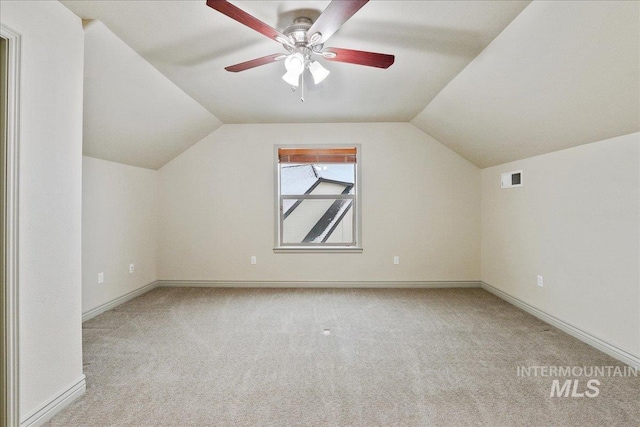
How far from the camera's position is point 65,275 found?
2.04m

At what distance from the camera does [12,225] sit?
1.71 m

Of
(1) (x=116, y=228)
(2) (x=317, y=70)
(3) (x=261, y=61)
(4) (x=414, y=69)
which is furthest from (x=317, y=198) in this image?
(3) (x=261, y=61)

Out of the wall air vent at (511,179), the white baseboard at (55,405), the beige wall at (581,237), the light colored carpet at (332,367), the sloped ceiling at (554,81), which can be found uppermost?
the sloped ceiling at (554,81)

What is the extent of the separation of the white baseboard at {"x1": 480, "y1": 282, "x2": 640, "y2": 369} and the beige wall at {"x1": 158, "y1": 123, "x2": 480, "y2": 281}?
953 millimetres

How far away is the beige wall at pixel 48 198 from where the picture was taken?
1.77 meters

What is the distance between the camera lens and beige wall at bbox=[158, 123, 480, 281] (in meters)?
4.90

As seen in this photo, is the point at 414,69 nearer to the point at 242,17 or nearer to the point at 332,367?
the point at 242,17

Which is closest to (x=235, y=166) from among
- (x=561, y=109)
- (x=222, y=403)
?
(x=222, y=403)

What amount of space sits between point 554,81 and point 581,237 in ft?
4.73

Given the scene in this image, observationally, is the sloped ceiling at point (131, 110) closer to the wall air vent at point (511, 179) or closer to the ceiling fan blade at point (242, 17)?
the ceiling fan blade at point (242, 17)

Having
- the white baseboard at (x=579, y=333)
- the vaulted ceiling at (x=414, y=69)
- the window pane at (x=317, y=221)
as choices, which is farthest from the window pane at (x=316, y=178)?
the white baseboard at (x=579, y=333)

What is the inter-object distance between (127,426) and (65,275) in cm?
95

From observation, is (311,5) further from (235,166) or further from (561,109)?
(235,166)

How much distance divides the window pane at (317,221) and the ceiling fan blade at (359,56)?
2.95 metres
